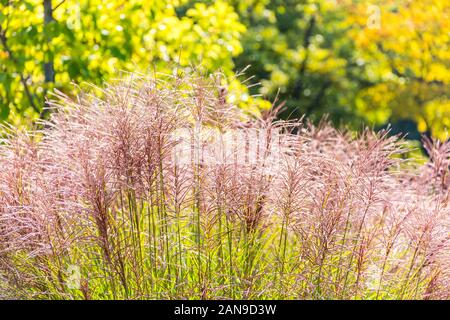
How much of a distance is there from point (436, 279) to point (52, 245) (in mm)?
2238

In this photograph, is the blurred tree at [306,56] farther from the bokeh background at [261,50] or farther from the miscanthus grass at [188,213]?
the miscanthus grass at [188,213]

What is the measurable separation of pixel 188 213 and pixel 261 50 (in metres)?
11.0

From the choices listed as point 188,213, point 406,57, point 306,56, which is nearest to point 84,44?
point 188,213

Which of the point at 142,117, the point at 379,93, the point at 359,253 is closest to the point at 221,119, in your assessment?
the point at 142,117

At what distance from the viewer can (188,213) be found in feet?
14.1

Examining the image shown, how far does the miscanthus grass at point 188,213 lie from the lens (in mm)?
3898

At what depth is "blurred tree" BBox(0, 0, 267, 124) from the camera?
6113mm

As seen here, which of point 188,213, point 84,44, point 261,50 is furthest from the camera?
point 261,50

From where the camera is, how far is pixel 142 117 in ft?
12.7

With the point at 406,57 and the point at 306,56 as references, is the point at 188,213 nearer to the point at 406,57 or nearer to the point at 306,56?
the point at 406,57

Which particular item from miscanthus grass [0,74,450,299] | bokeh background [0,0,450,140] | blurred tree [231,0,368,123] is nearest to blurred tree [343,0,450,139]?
bokeh background [0,0,450,140]

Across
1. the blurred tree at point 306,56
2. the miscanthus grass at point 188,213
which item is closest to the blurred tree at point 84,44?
the miscanthus grass at point 188,213

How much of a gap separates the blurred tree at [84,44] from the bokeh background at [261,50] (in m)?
0.01

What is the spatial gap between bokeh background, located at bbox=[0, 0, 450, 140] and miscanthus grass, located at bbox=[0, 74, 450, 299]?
1.88m
